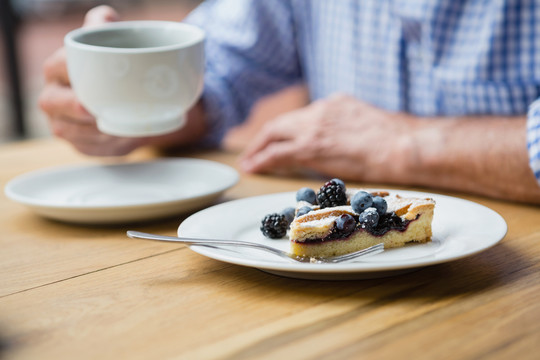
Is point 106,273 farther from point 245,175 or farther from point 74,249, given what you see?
point 245,175

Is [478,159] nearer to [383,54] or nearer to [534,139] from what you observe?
[534,139]

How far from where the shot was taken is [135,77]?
3.12 feet

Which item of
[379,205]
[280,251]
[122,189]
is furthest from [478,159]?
[122,189]

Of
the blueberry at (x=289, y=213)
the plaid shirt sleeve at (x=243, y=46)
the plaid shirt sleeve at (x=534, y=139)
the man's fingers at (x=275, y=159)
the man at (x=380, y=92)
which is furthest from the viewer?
the plaid shirt sleeve at (x=243, y=46)

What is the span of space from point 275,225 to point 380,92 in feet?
2.68

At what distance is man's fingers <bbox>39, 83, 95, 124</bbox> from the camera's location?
127 cm

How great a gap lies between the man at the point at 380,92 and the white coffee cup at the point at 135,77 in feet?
0.86

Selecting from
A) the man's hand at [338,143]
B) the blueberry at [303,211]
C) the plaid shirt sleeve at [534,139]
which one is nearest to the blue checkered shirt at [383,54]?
the plaid shirt sleeve at [534,139]

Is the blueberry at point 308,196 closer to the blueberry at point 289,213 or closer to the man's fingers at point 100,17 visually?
→ the blueberry at point 289,213

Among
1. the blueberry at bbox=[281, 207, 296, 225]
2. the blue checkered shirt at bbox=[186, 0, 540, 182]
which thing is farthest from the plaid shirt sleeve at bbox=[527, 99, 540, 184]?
the blueberry at bbox=[281, 207, 296, 225]

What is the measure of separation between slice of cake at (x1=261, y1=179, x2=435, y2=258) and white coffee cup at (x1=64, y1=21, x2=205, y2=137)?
0.87ft

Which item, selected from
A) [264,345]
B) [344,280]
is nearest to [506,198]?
[344,280]

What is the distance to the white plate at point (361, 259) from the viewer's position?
69cm

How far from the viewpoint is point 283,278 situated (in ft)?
2.49
